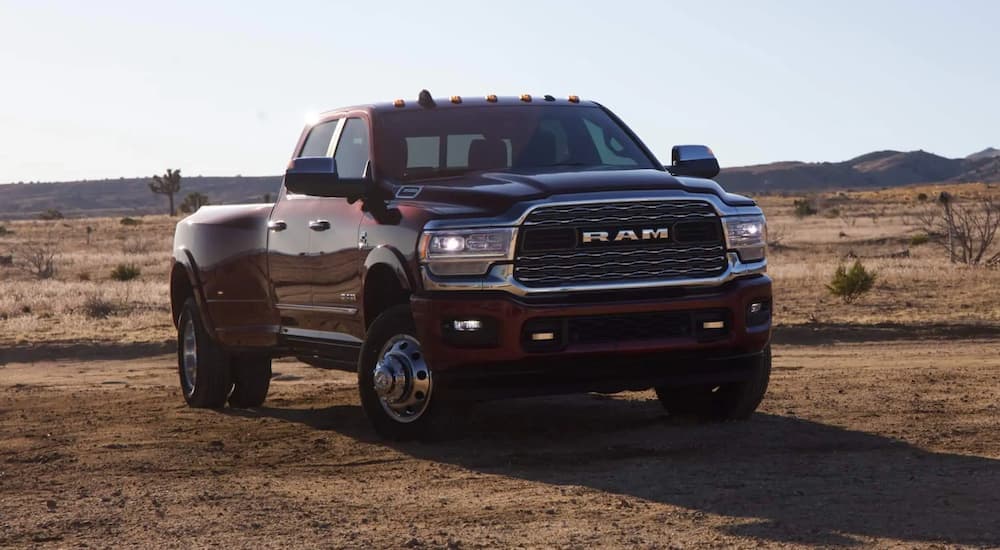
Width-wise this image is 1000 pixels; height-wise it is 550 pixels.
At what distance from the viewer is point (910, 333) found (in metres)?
18.0

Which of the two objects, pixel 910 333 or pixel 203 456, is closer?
pixel 203 456

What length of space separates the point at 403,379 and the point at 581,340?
1095 mm

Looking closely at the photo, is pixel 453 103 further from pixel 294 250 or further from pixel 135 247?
pixel 135 247

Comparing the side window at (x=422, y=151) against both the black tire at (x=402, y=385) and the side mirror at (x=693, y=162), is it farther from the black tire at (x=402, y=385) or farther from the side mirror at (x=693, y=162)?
the side mirror at (x=693, y=162)

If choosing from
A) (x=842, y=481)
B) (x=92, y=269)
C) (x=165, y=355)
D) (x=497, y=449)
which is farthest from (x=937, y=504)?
(x=92, y=269)

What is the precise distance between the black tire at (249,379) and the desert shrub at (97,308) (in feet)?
37.5

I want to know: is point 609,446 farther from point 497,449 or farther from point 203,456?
point 203,456

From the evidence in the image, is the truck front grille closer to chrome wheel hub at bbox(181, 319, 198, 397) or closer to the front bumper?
the front bumper

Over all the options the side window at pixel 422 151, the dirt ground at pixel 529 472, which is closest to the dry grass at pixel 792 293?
the dirt ground at pixel 529 472

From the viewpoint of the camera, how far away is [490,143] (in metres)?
10.1

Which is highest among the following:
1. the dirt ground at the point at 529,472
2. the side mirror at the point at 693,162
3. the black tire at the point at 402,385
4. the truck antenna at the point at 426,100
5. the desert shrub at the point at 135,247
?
the truck antenna at the point at 426,100

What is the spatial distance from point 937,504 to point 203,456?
4429mm

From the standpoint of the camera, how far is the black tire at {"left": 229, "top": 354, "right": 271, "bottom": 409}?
40.6 ft

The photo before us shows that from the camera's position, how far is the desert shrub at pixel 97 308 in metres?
23.7
